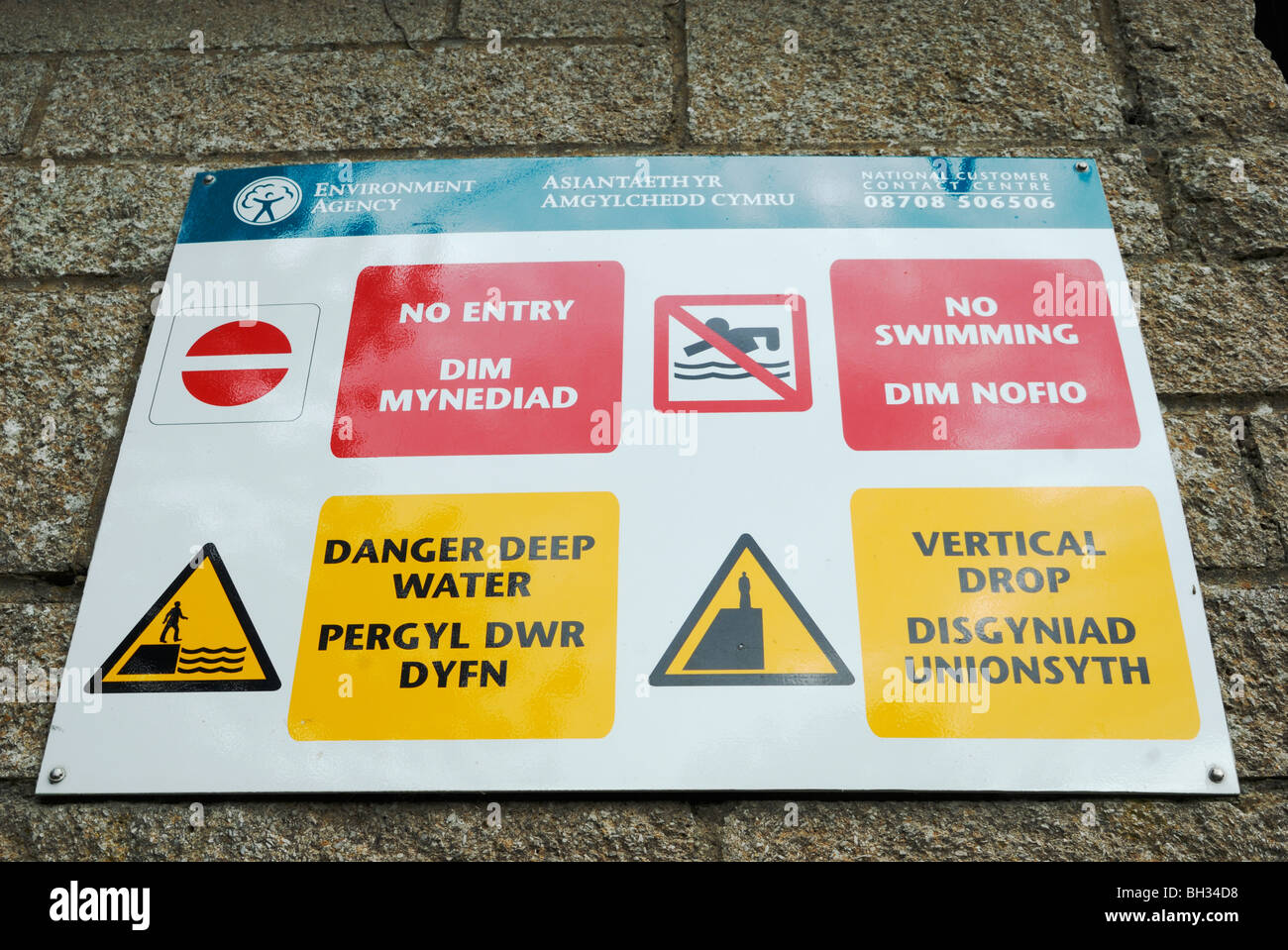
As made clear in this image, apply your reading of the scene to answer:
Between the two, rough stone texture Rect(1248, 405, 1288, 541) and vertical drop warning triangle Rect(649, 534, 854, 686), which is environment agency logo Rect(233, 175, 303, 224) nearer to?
vertical drop warning triangle Rect(649, 534, 854, 686)

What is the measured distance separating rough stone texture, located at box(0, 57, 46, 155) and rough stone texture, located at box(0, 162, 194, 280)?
101mm

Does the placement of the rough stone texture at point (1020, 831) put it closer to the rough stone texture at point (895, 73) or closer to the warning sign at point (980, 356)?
the warning sign at point (980, 356)

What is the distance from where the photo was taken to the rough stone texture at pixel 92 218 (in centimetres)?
186

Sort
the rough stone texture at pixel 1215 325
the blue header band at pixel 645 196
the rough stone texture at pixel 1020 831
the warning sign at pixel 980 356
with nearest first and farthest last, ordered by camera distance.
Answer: the rough stone texture at pixel 1020 831
the warning sign at pixel 980 356
the rough stone texture at pixel 1215 325
the blue header band at pixel 645 196

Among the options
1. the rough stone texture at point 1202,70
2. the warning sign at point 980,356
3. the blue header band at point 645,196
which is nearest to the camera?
the warning sign at point 980,356

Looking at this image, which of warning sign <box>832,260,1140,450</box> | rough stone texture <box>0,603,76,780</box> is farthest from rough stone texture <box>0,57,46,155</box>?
warning sign <box>832,260,1140,450</box>

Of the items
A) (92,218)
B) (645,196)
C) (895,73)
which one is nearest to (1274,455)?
(895,73)

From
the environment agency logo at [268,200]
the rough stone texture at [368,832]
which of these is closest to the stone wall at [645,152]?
the rough stone texture at [368,832]

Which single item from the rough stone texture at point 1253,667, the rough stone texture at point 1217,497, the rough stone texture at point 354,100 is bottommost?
the rough stone texture at point 1253,667

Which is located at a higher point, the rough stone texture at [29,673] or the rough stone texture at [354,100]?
the rough stone texture at [354,100]

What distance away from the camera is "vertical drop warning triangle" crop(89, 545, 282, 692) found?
1.42 m

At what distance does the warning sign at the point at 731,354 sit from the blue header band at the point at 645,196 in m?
0.20
